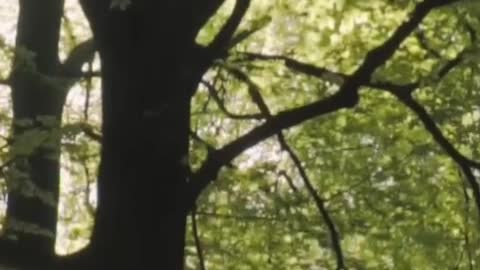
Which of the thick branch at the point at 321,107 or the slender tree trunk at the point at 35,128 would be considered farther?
the slender tree trunk at the point at 35,128

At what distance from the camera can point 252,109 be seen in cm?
676

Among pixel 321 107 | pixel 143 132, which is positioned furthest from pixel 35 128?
pixel 321 107

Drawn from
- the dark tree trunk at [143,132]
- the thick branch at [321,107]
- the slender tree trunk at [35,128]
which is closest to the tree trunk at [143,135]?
the dark tree trunk at [143,132]

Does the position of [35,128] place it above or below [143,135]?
above

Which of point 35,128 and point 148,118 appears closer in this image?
point 148,118

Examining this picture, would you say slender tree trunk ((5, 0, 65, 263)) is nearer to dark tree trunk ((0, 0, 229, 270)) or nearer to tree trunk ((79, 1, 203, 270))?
dark tree trunk ((0, 0, 229, 270))

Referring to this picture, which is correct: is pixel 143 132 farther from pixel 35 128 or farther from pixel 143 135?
pixel 35 128

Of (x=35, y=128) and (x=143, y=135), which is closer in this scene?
(x=143, y=135)

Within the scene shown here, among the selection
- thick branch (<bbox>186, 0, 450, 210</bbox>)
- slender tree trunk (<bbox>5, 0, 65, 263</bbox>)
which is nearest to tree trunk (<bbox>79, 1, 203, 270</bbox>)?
thick branch (<bbox>186, 0, 450, 210</bbox>)

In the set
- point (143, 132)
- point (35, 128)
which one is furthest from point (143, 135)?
point (35, 128)

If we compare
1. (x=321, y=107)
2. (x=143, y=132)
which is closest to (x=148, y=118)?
(x=143, y=132)

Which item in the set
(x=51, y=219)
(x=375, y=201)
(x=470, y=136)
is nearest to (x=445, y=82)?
(x=470, y=136)

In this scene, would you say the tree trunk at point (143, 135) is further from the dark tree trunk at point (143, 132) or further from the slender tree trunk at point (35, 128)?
the slender tree trunk at point (35, 128)

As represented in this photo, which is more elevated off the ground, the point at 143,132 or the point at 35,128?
the point at 35,128
